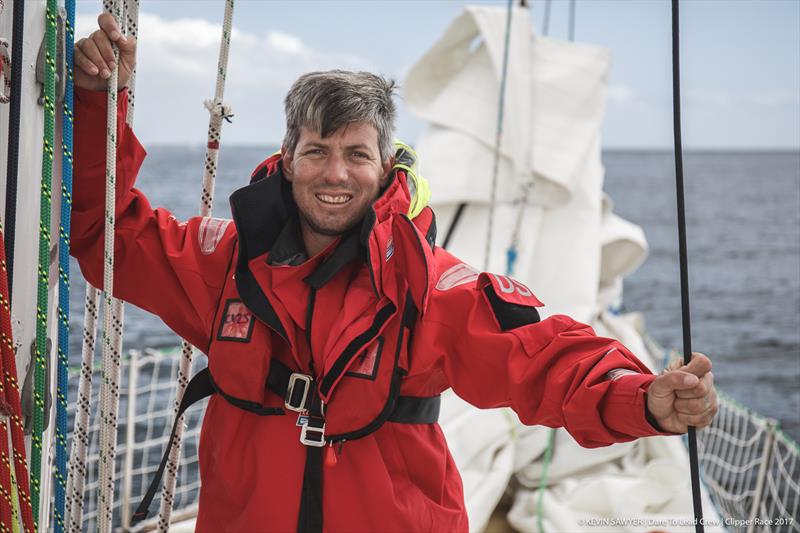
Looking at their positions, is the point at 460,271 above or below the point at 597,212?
below

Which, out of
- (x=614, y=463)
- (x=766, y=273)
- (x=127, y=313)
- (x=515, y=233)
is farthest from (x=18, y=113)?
(x=766, y=273)

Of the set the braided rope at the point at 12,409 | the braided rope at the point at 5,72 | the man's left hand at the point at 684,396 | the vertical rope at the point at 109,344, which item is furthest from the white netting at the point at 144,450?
the man's left hand at the point at 684,396

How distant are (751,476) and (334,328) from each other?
353 inches

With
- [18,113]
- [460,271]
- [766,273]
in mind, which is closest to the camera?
[18,113]

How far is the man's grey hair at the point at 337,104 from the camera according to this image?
6.93ft

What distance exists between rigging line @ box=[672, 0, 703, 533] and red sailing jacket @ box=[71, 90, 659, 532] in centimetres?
26

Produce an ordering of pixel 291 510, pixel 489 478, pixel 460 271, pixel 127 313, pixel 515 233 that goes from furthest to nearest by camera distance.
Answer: pixel 127 313
pixel 515 233
pixel 489 478
pixel 460 271
pixel 291 510

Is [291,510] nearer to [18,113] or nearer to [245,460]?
[245,460]

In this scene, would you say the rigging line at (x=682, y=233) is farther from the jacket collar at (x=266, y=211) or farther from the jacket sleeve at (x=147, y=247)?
the jacket sleeve at (x=147, y=247)

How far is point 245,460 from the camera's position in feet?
6.73

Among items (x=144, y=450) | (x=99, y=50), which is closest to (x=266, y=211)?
(x=99, y=50)

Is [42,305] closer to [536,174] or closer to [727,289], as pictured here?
[536,174]

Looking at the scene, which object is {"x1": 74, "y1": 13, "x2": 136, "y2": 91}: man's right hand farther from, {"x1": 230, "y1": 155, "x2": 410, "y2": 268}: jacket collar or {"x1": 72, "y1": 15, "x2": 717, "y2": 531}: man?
{"x1": 230, "y1": 155, "x2": 410, "y2": 268}: jacket collar

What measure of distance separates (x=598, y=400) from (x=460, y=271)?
1.68 feet
